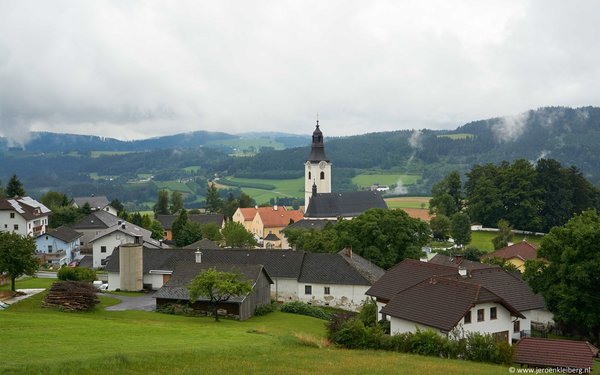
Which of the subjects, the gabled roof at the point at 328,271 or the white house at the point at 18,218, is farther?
the white house at the point at 18,218

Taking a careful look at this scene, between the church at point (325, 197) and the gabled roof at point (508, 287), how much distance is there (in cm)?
6039

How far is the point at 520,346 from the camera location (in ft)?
98.8

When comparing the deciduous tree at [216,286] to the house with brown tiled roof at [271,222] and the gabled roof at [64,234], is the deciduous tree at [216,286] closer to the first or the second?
the gabled roof at [64,234]

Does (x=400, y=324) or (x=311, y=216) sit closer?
(x=400, y=324)

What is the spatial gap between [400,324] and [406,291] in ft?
6.62

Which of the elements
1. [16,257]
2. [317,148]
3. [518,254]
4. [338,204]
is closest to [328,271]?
[16,257]

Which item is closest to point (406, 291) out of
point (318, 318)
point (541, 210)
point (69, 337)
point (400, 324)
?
point (400, 324)

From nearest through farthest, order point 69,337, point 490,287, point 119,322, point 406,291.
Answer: point 69,337, point 119,322, point 406,291, point 490,287

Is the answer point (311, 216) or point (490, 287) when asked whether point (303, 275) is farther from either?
point (311, 216)

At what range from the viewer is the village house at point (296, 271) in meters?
47.6

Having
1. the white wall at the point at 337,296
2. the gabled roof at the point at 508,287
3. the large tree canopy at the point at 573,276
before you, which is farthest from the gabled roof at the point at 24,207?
the large tree canopy at the point at 573,276

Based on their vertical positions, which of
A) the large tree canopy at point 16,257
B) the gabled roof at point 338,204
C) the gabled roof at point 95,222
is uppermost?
the gabled roof at point 338,204

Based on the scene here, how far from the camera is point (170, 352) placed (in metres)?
23.2

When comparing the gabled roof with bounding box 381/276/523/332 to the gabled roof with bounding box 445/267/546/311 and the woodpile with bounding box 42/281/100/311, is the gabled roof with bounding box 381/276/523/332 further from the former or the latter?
the woodpile with bounding box 42/281/100/311
